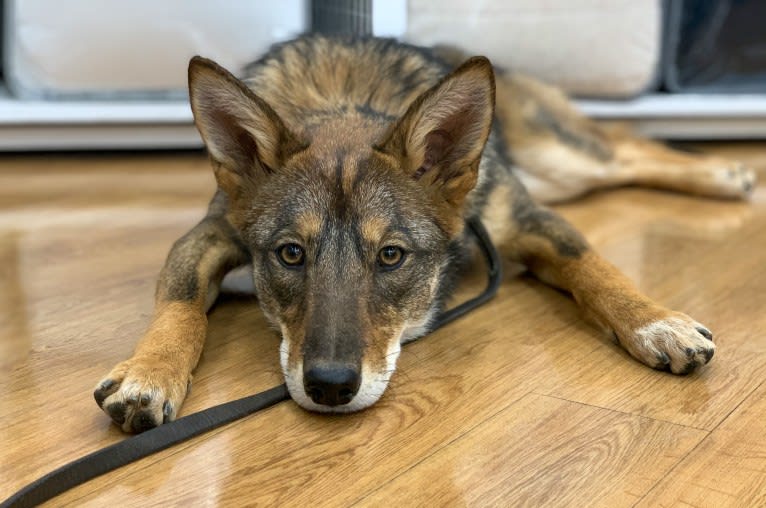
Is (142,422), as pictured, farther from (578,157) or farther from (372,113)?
(578,157)

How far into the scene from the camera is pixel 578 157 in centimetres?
405

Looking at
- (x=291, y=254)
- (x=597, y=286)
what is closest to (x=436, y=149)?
(x=291, y=254)

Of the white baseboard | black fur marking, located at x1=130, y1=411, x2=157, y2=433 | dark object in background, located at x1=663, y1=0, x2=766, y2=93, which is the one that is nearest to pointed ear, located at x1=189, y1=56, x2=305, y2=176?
black fur marking, located at x1=130, y1=411, x2=157, y2=433

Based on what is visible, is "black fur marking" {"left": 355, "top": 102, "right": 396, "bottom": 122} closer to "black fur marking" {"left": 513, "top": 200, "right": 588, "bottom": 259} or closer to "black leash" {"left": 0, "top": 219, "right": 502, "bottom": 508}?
"black fur marking" {"left": 513, "top": 200, "right": 588, "bottom": 259}

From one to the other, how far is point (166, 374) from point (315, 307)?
382 millimetres

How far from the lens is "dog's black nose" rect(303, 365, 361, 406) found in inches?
71.0

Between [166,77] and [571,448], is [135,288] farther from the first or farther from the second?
[166,77]

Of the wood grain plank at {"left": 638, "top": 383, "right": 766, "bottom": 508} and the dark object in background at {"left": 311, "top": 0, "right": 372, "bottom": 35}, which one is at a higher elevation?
the dark object in background at {"left": 311, "top": 0, "right": 372, "bottom": 35}

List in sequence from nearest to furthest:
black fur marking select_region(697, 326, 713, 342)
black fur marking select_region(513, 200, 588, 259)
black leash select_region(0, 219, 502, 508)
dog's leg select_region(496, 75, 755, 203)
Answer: black leash select_region(0, 219, 502, 508)
black fur marking select_region(697, 326, 713, 342)
black fur marking select_region(513, 200, 588, 259)
dog's leg select_region(496, 75, 755, 203)

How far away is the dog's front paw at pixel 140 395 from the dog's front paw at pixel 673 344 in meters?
1.19

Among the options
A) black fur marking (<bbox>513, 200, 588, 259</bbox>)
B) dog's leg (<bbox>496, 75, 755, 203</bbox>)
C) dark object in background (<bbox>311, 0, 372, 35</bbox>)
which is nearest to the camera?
black fur marking (<bbox>513, 200, 588, 259</bbox>)

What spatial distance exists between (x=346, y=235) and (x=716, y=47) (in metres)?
3.99

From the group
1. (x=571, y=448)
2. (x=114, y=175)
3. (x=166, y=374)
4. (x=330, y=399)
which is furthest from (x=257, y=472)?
(x=114, y=175)

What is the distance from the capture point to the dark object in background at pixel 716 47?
16.5 feet
